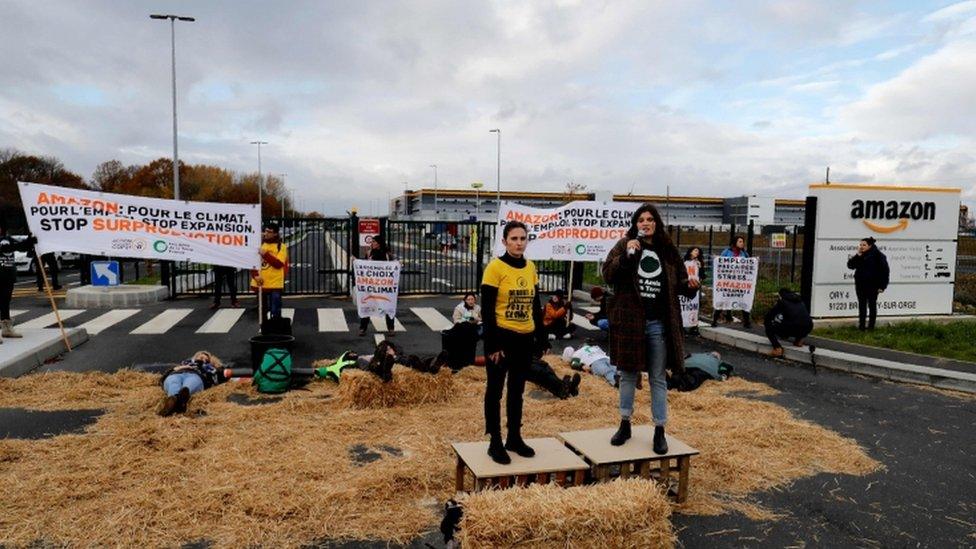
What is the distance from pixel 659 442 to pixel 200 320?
1199 centimetres

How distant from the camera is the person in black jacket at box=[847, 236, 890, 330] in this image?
13.1m

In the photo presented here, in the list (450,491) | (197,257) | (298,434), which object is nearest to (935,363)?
(450,491)

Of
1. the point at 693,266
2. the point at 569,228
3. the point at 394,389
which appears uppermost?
the point at 569,228

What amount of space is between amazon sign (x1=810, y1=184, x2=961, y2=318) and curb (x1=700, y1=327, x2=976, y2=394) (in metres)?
3.09

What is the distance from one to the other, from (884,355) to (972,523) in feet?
23.0

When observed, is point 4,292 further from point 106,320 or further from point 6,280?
point 106,320

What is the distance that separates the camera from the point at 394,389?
7.71 m

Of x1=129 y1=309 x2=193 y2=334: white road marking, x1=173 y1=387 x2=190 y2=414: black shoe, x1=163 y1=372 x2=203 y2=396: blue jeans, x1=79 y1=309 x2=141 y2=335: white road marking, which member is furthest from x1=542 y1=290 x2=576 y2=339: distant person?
x1=79 y1=309 x2=141 y2=335: white road marking

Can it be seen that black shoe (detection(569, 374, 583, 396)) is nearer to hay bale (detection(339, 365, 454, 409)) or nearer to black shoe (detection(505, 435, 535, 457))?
hay bale (detection(339, 365, 454, 409))

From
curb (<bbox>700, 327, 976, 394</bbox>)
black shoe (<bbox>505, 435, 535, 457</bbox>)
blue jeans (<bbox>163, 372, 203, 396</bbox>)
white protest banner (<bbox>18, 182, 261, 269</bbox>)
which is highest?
white protest banner (<bbox>18, 182, 261, 269</bbox>)

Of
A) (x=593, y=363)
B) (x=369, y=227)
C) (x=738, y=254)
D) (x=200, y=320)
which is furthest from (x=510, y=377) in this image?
(x=369, y=227)

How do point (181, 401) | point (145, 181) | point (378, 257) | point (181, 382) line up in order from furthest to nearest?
point (145, 181)
point (378, 257)
point (181, 382)
point (181, 401)

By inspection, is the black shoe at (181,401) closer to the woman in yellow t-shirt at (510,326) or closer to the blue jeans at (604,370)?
the woman in yellow t-shirt at (510,326)

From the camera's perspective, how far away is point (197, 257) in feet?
36.2
